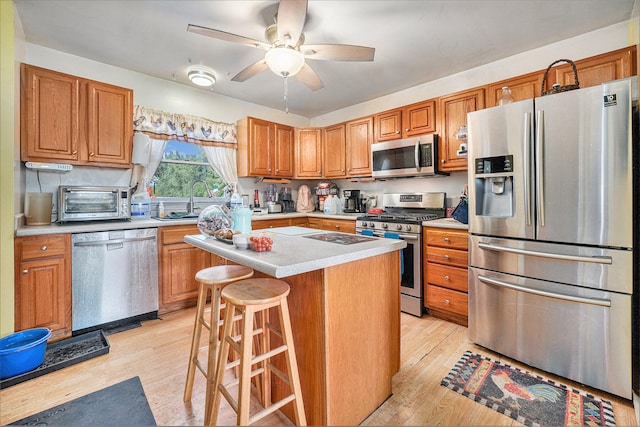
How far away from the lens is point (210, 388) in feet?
4.48

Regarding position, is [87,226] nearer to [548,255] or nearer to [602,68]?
[548,255]

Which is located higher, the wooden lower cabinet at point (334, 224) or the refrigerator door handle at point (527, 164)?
the refrigerator door handle at point (527, 164)

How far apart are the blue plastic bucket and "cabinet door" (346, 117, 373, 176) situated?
3437 millimetres

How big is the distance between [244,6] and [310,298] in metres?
2.08

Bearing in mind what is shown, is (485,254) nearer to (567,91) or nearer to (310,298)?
(567,91)

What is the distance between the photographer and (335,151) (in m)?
4.13

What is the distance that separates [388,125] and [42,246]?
357cm

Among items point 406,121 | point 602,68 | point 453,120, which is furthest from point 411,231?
point 602,68

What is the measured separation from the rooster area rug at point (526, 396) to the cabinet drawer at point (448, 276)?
698 millimetres

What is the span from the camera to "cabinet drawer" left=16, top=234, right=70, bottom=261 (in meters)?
2.05

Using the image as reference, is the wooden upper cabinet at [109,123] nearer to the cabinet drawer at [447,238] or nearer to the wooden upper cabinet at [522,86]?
the cabinet drawer at [447,238]

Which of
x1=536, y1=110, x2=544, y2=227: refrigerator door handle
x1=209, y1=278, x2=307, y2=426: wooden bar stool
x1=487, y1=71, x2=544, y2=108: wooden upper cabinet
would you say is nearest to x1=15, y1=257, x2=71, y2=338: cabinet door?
x1=209, y1=278, x2=307, y2=426: wooden bar stool

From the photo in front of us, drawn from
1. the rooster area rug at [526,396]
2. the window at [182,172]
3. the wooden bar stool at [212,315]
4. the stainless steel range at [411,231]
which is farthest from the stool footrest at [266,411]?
the window at [182,172]

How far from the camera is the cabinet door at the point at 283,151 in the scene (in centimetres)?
407
